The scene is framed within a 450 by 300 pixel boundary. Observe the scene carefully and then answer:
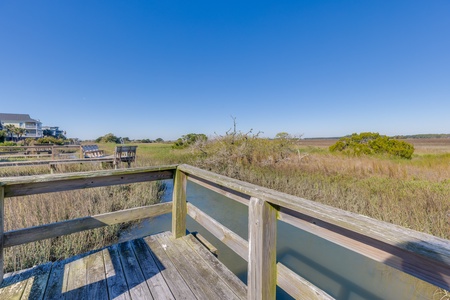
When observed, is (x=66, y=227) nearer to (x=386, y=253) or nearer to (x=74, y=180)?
(x=74, y=180)

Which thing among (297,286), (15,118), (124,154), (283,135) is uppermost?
(15,118)

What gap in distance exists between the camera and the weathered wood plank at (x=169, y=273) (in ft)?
5.01

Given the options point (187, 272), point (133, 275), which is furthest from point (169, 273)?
point (133, 275)

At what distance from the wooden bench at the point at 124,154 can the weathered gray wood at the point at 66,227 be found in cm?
583

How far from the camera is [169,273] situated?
175 centimetres

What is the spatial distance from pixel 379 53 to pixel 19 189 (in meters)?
12.1

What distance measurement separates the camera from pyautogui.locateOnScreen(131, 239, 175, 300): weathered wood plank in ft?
4.99

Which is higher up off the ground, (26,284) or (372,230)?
(372,230)

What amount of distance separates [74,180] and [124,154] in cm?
664

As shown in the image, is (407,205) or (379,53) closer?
(407,205)

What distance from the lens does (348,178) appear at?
6.80 meters

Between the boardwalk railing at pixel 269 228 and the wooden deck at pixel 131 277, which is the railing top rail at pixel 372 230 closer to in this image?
the boardwalk railing at pixel 269 228

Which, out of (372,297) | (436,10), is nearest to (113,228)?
(372,297)

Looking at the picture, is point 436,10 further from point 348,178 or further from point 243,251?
point 243,251
